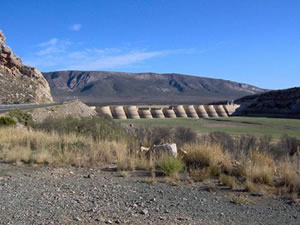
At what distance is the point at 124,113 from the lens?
201 feet

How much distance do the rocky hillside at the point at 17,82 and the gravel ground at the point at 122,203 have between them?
3695 cm

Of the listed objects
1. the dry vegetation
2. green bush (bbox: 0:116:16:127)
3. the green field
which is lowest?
the green field

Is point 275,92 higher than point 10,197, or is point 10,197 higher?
point 275,92

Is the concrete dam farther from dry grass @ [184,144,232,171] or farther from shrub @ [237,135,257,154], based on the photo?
dry grass @ [184,144,232,171]

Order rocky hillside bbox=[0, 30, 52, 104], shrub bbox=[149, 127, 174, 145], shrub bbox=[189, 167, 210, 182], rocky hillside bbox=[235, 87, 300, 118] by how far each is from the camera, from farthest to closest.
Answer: rocky hillside bbox=[235, 87, 300, 118] < rocky hillside bbox=[0, 30, 52, 104] < shrub bbox=[149, 127, 174, 145] < shrub bbox=[189, 167, 210, 182]

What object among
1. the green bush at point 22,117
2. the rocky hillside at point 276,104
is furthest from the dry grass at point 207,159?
the rocky hillside at point 276,104

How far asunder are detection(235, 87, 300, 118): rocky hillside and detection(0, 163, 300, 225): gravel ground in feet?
211

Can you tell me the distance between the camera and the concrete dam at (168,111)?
60.5 meters

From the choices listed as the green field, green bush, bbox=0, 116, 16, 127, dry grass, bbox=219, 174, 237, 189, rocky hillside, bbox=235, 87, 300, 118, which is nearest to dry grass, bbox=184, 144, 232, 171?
dry grass, bbox=219, 174, 237, 189

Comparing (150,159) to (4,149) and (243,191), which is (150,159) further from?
(4,149)

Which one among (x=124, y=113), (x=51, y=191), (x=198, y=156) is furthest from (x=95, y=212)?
(x=124, y=113)

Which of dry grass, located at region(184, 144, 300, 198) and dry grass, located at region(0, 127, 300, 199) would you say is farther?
dry grass, located at region(0, 127, 300, 199)

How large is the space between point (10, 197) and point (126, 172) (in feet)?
10.5

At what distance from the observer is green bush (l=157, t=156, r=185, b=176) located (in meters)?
9.28
